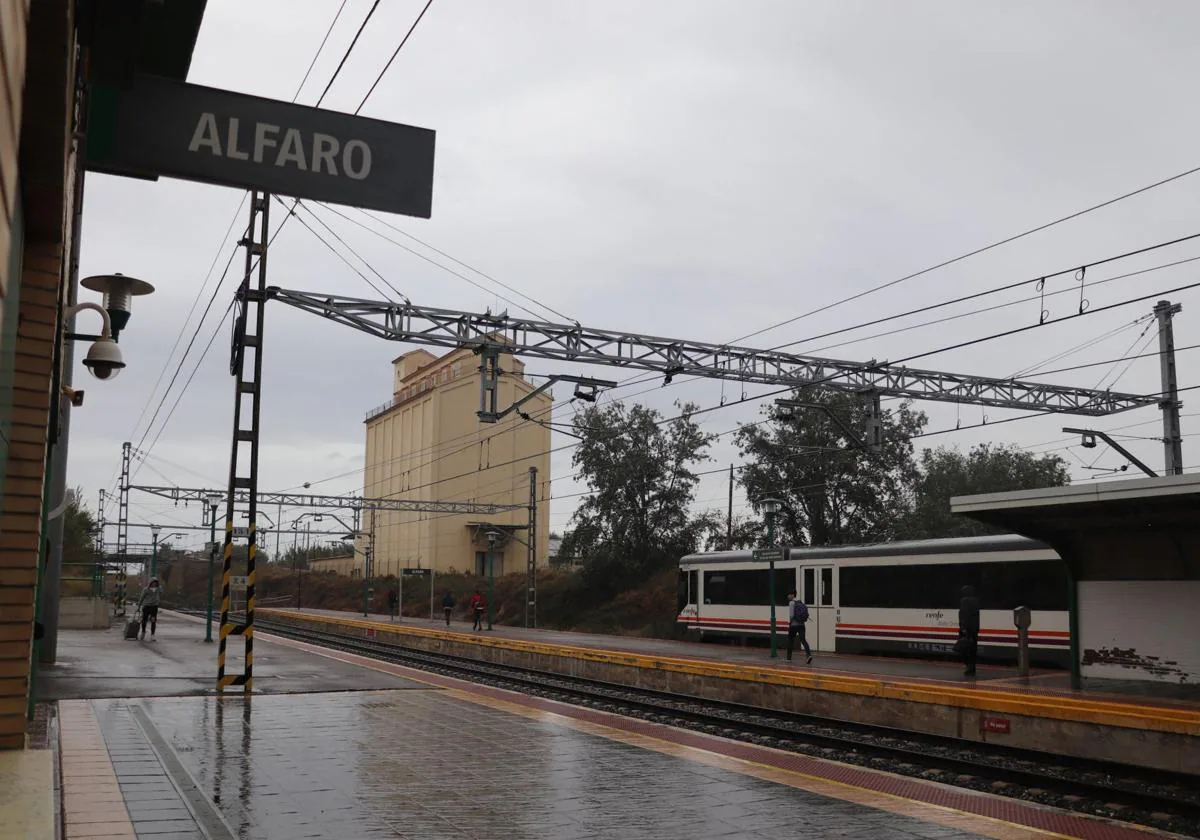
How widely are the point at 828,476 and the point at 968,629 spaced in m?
24.7

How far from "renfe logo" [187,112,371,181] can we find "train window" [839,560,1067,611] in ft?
58.1

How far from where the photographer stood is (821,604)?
26.6 meters

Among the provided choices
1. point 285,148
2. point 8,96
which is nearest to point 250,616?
point 285,148

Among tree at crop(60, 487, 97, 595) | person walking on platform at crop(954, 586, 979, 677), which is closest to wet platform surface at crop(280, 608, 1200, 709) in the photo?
person walking on platform at crop(954, 586, 979, 677)

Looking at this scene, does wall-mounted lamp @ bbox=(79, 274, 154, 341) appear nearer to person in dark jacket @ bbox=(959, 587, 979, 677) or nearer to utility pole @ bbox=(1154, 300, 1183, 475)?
person in dark jacket @ bbox=(959, 587, 979, 677)

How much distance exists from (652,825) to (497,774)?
220 cm

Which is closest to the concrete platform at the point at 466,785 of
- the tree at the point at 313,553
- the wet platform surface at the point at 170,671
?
the wet platform surface at the point at 170,671

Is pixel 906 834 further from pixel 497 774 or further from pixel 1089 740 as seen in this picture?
pixel 1089 740

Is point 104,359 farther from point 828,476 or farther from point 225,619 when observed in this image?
point 828,476

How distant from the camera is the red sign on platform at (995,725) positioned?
43.8ft

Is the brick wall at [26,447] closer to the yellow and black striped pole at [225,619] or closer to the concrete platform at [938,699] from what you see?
the yellow and black striped pole at [225,619]

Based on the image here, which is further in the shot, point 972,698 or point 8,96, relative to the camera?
point 972,698

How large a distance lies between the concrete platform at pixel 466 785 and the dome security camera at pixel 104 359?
10.4 ft

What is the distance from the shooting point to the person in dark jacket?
19.3 metres
